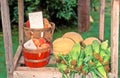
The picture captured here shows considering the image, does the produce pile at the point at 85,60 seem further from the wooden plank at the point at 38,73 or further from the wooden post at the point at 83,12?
the wooden post at the point at 83,12

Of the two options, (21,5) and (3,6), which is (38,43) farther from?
(21,5)

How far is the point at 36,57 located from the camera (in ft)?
9.16

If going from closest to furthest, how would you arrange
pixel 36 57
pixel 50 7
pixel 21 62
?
pixel 36 57
pixel 21 62
pixel 50 7

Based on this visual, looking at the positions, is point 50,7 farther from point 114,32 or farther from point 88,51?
point 114,32

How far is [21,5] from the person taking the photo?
11.0ft

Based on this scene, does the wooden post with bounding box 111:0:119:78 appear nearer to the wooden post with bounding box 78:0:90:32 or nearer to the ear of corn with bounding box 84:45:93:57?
the ear of corn with bounding box 84:45:93:57

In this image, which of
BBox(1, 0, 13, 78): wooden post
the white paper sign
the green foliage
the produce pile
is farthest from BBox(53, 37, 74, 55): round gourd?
the green foliage

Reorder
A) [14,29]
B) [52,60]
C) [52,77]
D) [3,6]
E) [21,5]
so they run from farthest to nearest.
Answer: [14,29] → [21,5] → [52,60] → [52,77] → [3,6]

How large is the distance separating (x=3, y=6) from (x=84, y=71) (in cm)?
79

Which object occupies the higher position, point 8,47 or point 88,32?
point 8,47

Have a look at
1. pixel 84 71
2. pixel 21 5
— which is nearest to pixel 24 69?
pixel 84 71

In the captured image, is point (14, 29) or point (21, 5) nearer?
point (21, 5)

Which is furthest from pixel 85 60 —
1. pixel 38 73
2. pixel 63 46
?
pixel 38 73

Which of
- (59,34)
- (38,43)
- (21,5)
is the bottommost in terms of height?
(59,34)
